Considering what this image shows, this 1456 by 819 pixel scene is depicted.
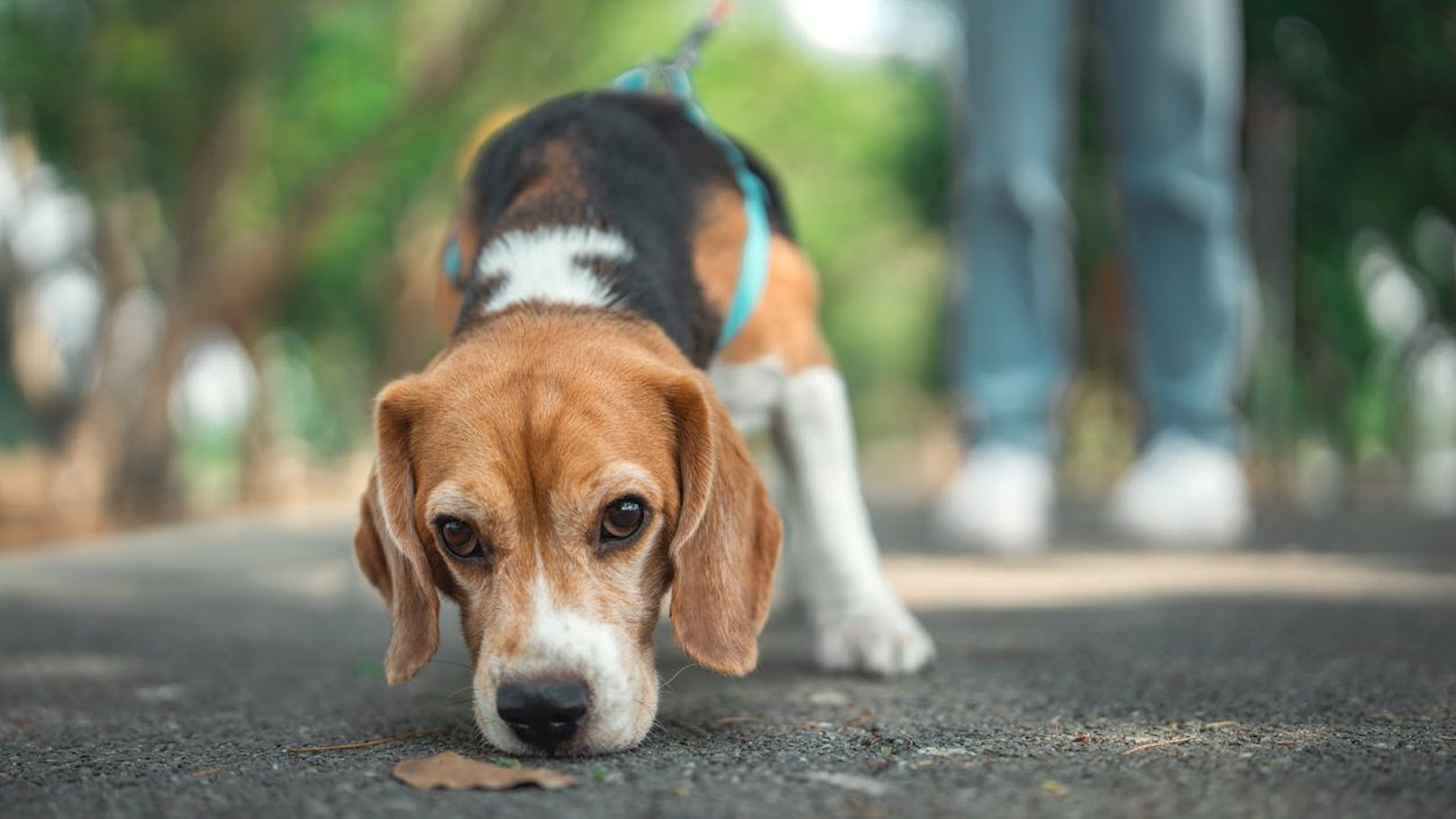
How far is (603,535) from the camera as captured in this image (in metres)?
2.82

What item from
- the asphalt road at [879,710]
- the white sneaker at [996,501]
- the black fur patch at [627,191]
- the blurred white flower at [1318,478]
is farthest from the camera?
the blurred white flower at [1318,478]

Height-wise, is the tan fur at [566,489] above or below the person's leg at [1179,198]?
→ below

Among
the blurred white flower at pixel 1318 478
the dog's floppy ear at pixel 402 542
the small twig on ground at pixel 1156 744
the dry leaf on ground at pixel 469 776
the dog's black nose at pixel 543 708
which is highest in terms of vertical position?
the blurred white flower at pixel 1318 478

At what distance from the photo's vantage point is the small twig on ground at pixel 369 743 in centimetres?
263

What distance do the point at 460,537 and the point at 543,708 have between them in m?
0.45

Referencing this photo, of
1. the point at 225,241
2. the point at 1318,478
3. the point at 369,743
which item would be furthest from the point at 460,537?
the point at 225,241

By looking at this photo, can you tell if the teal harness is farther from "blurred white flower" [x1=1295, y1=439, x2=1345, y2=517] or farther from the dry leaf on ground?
"blurred white flower" [x1=1295, y1=439, x2=1345, y2=517]

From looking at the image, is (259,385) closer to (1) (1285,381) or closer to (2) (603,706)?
(1) (1285,381)

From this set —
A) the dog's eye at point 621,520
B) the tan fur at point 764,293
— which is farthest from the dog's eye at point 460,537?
the tan fur at point 764,293

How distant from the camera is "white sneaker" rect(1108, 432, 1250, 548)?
6141mm

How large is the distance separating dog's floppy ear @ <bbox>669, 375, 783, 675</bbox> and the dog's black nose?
15.4 inches

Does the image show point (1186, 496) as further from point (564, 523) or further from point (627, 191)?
point (564, 523)

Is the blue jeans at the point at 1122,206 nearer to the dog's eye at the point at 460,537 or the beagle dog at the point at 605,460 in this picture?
the beagle dog at the point at 605,460

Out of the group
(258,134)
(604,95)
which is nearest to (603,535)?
(604,95)
